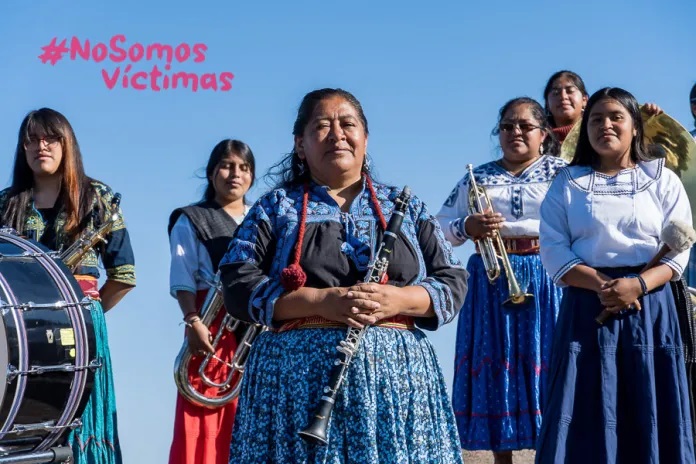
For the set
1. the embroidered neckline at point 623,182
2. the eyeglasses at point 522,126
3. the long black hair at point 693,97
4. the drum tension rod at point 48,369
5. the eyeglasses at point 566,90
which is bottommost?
the drum tension rod at point 48,369

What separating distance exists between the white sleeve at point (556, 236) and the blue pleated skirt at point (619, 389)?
17 cm

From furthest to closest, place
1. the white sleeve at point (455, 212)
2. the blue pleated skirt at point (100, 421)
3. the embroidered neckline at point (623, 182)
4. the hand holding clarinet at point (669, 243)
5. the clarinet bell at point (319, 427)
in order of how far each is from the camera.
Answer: the white sleeve at point (455, 212), the blue pleated skirt at point (100, 421), the embroidered neckline at point (623, 182), the hand holding clarinet at point (669, 243), the clarinet bell at point (319, 427)

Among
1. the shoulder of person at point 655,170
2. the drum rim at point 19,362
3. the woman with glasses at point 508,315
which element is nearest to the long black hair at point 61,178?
the drum rim at point 19,362

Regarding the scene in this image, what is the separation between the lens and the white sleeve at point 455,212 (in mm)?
7055

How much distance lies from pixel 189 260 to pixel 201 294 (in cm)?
22

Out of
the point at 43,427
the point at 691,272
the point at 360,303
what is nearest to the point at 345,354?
the point at 360,303

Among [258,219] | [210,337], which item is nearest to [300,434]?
[258,219]

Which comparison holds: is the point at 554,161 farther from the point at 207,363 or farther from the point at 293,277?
the point at 293,277

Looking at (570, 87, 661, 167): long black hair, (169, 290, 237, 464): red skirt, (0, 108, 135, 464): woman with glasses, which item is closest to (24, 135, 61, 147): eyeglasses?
(0, 108, 135, 464): woman with glasses

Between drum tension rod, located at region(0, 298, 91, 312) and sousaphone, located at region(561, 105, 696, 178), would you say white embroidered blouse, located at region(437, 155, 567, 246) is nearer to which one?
sousaphone, located at region(561, 105, 696, 178)

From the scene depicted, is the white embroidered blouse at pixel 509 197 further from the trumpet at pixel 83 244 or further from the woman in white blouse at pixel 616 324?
the trumpet at pixel 83 244

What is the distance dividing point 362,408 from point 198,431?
2.96 m

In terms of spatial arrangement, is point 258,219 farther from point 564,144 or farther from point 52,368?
point 564,144

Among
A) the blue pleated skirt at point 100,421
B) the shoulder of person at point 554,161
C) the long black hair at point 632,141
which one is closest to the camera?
the long black hair at point 632,141
